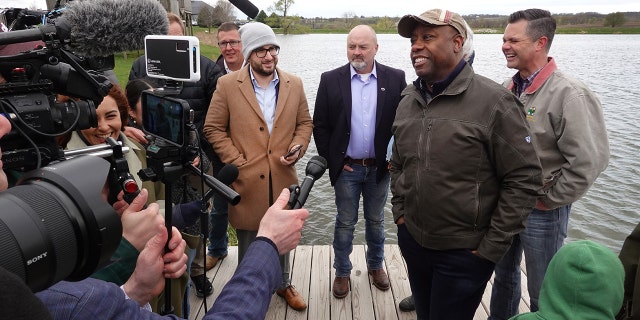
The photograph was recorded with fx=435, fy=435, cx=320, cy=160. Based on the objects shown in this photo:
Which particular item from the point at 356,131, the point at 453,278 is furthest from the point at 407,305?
the point at 356,131

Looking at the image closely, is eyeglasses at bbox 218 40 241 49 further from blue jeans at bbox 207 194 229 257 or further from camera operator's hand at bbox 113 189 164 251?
camera operator's hand at bbox 113 189 164 251

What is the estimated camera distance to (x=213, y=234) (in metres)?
3.64

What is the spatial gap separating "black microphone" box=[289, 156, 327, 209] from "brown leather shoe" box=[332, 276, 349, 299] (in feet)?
6.15

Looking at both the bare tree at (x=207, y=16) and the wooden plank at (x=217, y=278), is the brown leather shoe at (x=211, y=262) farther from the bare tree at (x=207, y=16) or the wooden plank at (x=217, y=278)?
the bare tree at (x=207, y=16)

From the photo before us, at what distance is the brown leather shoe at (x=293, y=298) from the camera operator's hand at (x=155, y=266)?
1798 millimetres

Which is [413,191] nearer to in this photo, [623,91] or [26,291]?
[26,291]

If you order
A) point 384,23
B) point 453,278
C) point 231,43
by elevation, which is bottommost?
Answer: point 453,278

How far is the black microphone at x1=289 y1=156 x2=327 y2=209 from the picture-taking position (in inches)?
52.3

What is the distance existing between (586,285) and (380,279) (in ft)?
6.25

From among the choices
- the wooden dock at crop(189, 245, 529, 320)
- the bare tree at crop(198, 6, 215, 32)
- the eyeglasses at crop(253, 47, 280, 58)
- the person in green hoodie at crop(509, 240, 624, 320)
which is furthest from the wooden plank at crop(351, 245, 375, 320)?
the bare tree at crop(198, 6, 215, 32)

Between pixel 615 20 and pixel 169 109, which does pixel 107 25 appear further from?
pixel 615 20

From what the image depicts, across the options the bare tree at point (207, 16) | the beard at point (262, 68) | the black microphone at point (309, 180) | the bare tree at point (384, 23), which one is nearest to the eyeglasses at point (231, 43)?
the beard at point (262, 68)

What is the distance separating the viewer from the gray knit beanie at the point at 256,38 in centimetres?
290

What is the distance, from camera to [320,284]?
337 centimetres
